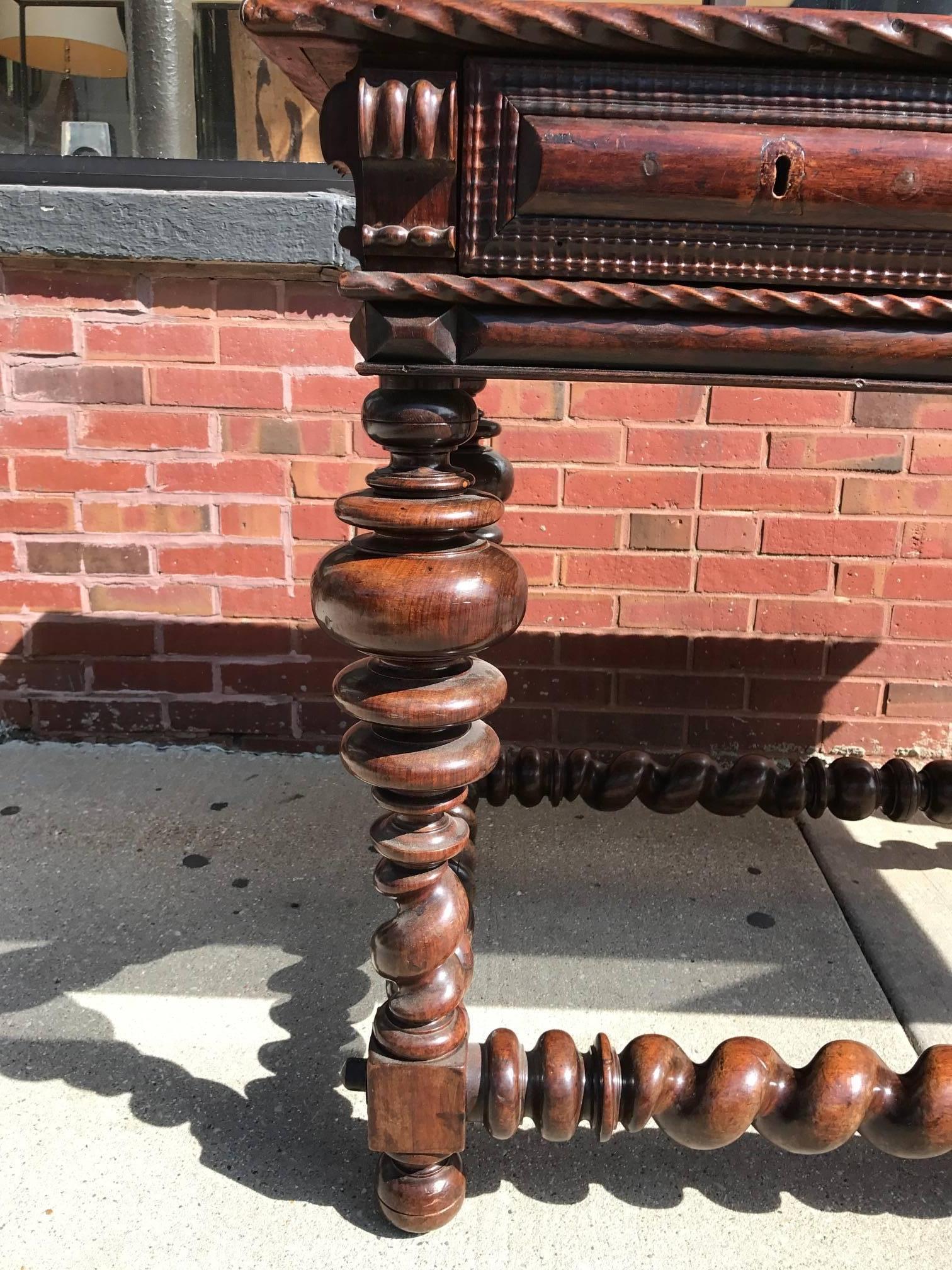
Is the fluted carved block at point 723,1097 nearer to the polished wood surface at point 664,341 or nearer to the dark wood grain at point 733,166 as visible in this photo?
the polished wood surface at point 664,341

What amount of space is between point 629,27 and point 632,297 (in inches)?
7.3

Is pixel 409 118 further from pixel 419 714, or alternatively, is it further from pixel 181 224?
pixel 181 224

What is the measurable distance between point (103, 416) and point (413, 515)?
1.30 metres

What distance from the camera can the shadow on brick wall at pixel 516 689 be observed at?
1945mm

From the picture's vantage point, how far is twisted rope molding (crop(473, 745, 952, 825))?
5.18 ft

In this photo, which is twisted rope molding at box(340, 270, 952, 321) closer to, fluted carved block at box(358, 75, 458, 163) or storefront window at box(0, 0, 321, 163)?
fluted carved block at box(358, 75, 458, 163)

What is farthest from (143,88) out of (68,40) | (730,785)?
(730,785)

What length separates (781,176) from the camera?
0.75 meters

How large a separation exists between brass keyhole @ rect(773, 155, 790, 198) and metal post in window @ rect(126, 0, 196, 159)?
1.52 metres

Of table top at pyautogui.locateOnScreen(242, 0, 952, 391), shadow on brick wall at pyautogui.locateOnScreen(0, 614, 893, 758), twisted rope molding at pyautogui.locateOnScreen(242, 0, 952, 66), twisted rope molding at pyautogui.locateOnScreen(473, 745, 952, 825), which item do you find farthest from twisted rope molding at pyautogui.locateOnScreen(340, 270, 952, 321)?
shadow on brick wall at pyautogui.locateOnScreen(0, 614, 893, 758)

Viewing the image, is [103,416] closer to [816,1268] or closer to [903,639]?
[903,639]

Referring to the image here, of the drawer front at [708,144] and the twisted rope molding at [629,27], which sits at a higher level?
the twisted rope molding at [629,27]

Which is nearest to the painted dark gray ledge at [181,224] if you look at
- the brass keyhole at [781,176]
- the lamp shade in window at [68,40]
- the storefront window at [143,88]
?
the storefront window at [143,88]

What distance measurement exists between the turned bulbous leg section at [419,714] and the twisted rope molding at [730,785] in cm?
64
